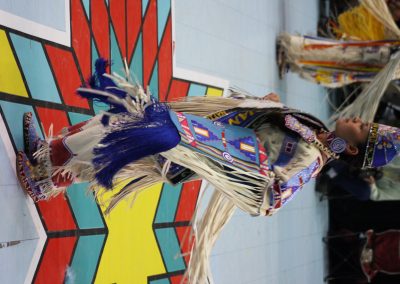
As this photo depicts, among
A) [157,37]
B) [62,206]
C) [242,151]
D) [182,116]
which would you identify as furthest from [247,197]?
[157,37]

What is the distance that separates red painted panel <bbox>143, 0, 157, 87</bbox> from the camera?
2.78m

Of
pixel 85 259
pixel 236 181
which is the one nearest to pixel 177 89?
pixel 85 259

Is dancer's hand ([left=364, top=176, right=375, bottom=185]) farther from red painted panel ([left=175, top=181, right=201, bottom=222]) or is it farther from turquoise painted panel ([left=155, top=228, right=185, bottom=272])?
turquoise painted panel ([left=155, top=228, right=185, bottom=272])

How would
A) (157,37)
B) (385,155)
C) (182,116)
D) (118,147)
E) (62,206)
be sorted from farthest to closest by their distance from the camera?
(157,37), (62,206), (385,155), (182,116), (118,147)

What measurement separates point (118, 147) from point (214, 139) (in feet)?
0.95

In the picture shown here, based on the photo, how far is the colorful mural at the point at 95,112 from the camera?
80.7 inches

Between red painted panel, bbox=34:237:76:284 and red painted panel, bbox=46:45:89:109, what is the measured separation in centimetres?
51

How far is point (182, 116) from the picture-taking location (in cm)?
173

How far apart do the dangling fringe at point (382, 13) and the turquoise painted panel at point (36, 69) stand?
2170mm

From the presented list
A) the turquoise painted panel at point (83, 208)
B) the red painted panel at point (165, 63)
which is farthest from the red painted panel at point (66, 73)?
the red painted panel at point (165, 63)

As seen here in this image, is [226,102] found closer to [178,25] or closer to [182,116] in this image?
[182,116]

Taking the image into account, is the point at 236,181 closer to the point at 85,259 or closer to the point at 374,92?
the point at 85,259

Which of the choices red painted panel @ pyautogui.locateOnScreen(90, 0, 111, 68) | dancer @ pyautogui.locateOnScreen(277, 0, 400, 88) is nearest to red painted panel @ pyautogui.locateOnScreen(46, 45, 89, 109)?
red painted panel @ pyautogui.locateOnScreen(90, 0, 111, 68)

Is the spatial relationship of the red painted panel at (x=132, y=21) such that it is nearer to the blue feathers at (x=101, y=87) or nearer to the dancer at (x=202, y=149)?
the dancer at (x=202, y=149)
